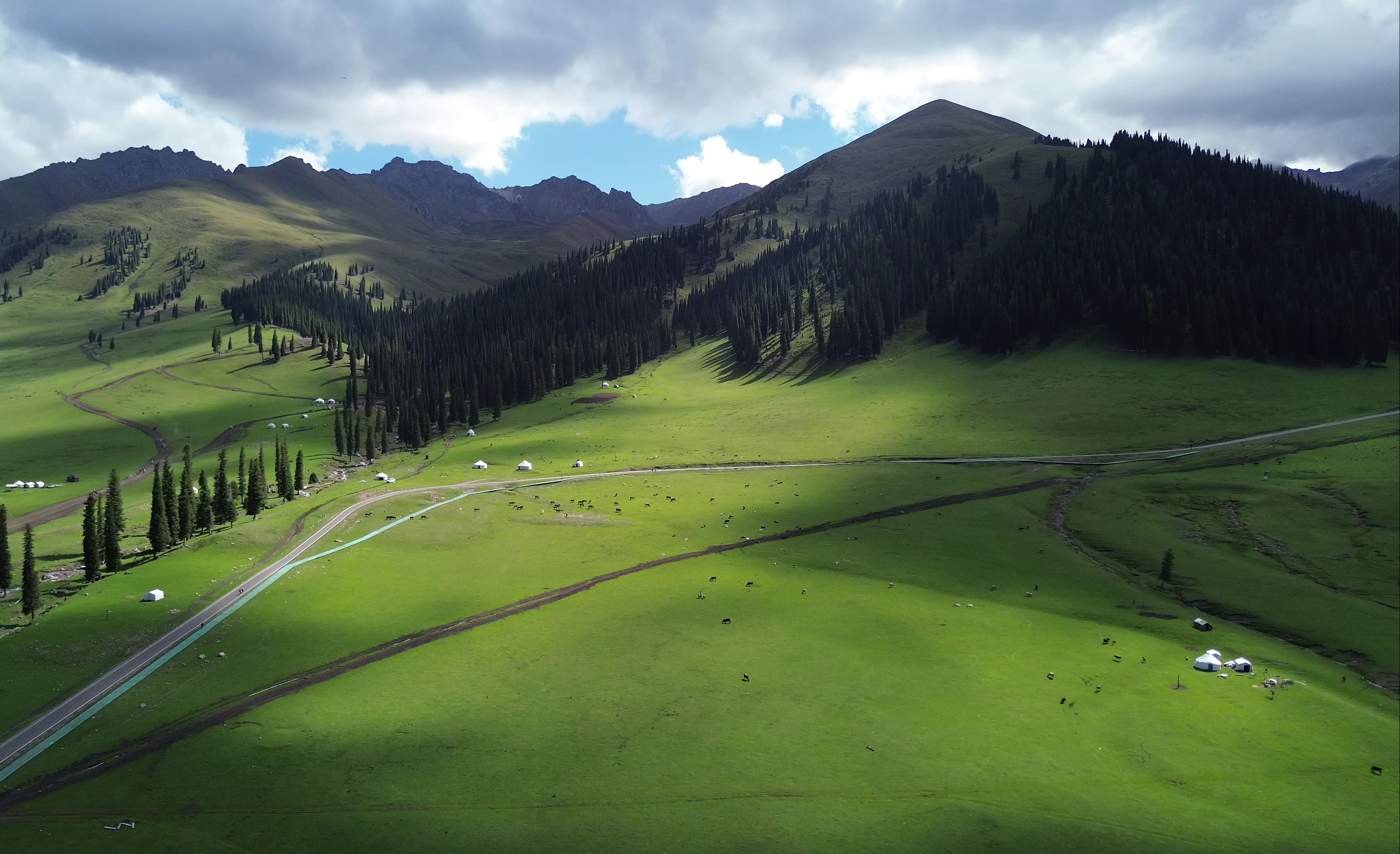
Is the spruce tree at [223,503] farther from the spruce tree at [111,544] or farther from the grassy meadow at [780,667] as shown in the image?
the spruce tree at [111,544]

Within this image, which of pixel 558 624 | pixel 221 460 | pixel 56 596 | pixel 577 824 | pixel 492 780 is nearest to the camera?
pixel 577 824

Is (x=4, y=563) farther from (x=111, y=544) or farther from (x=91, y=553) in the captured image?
(x=111, y=544)

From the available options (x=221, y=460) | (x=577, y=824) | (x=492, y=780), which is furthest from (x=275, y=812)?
(x=221, y=460)

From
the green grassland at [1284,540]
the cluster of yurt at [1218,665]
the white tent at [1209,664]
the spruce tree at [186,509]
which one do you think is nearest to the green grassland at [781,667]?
the green grassland at [1284,540]

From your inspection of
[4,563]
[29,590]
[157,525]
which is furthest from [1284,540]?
[4,563]

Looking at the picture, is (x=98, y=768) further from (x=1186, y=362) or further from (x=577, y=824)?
(x=1186, y=362)

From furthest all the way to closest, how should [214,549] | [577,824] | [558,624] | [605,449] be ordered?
[605,449]
[214,549]
[558,624]
[577,824]
